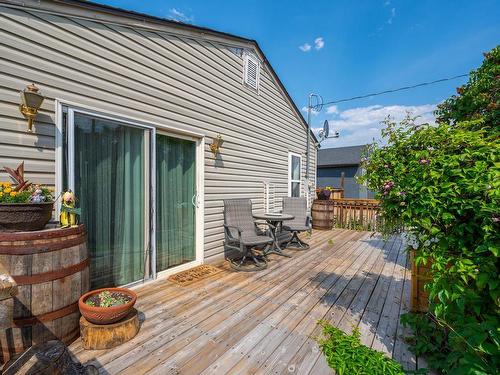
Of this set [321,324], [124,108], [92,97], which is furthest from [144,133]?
[321,324]

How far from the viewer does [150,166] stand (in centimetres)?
307

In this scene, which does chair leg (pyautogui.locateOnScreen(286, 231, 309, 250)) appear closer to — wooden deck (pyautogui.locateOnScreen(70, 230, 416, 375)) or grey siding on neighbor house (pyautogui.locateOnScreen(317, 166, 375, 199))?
wooden deck (pyautogui.locateOnScreen(70, 230, 416, 375))

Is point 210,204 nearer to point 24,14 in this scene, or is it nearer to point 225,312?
point 225,312

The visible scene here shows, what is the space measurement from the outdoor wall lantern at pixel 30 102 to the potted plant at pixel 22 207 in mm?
542

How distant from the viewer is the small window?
6.55 meters

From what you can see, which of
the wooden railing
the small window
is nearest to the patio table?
the small window

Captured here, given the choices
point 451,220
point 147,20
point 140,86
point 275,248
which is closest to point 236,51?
point 147,20

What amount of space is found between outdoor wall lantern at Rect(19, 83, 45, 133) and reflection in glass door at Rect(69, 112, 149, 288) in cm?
35

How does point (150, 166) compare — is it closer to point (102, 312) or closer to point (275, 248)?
point (102, 312)

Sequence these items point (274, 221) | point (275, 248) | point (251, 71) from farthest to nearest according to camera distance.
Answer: point (251, 71) < point (275, 248) < point (274, 221)

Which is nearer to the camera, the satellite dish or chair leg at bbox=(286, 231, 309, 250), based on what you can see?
chair leg at bbox=(286, 231, 309, 250)

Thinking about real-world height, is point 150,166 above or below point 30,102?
below

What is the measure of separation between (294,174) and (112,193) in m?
5.10

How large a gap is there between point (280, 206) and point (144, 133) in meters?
3.91
